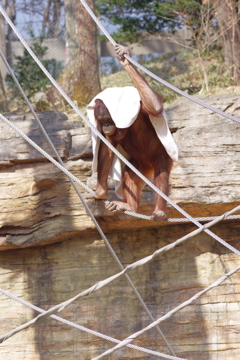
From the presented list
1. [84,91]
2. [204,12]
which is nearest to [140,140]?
[84,91]

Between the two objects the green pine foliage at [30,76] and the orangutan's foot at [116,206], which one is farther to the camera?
the green pine foliage at [30,76]

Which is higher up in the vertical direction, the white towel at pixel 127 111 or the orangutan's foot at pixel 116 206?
the white towel at pixel 127 111

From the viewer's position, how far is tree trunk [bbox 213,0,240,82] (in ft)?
28.1

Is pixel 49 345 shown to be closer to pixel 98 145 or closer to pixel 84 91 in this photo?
pixel 98 145

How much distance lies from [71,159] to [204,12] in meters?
4.80

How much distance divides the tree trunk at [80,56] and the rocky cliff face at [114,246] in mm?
2416

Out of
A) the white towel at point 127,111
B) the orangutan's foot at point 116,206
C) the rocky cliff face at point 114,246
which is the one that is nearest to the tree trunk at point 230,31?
the rocky cliff face at point 114,246

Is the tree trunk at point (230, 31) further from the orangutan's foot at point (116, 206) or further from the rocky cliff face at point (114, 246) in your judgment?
the orangutan's foot at point (116, 206)

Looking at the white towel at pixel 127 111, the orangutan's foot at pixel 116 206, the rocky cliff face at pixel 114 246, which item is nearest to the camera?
the white towel at pixel 127 111

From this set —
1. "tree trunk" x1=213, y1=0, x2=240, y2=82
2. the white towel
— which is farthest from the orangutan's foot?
"tree trunk" x1=213, y1=0, x2=240, y2=82

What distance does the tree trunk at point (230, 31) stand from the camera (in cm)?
858

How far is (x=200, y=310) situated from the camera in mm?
5949

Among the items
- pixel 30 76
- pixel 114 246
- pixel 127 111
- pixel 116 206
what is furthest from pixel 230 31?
pixel 116 206

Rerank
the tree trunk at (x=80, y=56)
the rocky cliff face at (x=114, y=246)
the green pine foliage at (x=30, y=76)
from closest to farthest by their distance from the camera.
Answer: the rocky cliff face at (x=114, y=246) < the tree trunk at (x=80, y=56) < the green pine foliage at (x=30, y=76)
